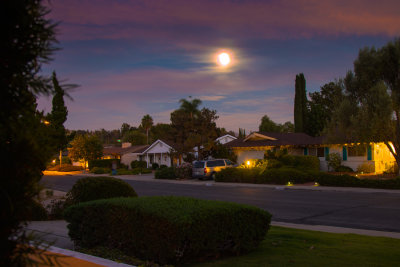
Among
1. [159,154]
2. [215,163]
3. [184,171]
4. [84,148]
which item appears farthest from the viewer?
[84,148]

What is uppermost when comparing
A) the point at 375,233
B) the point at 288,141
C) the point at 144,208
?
the point at 288,141

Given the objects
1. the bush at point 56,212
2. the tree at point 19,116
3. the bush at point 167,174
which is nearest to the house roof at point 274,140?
the bush at point 167,174

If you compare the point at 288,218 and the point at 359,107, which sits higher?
the point at 359,107

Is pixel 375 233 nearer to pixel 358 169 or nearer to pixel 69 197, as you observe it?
pixel 69 197

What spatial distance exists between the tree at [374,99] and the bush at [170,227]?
2080cm

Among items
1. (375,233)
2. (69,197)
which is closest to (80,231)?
(69,197)

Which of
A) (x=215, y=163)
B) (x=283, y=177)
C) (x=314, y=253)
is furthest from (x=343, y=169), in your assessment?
(x=314, y=253)

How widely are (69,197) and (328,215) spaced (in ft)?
30.0

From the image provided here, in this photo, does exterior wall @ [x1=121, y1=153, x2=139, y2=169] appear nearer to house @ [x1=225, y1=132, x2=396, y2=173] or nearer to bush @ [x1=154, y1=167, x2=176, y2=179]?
house @ [x1=225, y1=132, x2=396, y2=173]

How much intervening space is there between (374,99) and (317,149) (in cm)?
1278

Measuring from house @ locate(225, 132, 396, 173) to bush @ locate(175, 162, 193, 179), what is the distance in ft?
23.2

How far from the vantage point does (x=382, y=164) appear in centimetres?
3469

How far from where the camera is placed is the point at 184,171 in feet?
127

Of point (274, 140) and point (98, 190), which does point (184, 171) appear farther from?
point (98, 190)
